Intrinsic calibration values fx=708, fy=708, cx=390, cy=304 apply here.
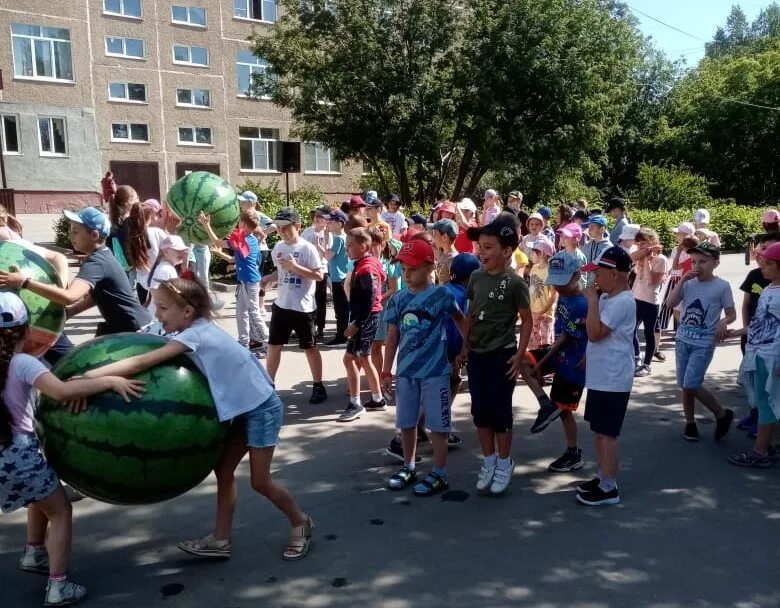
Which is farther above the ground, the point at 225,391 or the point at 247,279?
the point at 247,279

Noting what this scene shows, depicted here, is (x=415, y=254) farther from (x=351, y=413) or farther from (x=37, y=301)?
(x=37, y=301)

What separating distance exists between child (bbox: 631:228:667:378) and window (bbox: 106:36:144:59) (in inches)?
1159

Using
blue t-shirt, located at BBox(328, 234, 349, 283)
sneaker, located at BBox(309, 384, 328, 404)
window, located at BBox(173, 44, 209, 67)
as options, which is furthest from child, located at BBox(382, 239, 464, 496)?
window, located at BBox(173, 44, 209, 67)

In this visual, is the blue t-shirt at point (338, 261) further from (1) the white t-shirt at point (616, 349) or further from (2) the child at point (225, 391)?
(2) the child at point (225, 391)

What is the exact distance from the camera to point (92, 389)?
3.11 m

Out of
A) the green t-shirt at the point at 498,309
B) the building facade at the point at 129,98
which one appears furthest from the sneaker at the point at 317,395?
the building facade at the point at 129,98

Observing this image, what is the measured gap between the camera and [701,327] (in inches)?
223

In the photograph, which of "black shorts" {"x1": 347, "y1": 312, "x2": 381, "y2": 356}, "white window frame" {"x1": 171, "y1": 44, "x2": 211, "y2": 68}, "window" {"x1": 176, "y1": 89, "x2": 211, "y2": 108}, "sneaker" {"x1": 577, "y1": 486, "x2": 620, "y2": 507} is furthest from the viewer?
"window" {"x1": 176, "y1": 89, "x2": 211, "y2": 108}

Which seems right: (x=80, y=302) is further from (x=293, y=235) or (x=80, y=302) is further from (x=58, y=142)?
(x=58, y=142)

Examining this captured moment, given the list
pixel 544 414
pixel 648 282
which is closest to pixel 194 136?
pixel 648 282

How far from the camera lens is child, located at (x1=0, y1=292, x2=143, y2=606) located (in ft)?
10.3

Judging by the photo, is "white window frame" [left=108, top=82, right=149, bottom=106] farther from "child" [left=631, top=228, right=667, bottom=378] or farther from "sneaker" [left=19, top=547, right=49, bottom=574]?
"sneaker" [left=19, top=547, right=49, bottom=574]

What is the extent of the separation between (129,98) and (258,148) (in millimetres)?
6464

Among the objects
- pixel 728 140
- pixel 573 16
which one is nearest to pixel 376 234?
pixel 573 16
